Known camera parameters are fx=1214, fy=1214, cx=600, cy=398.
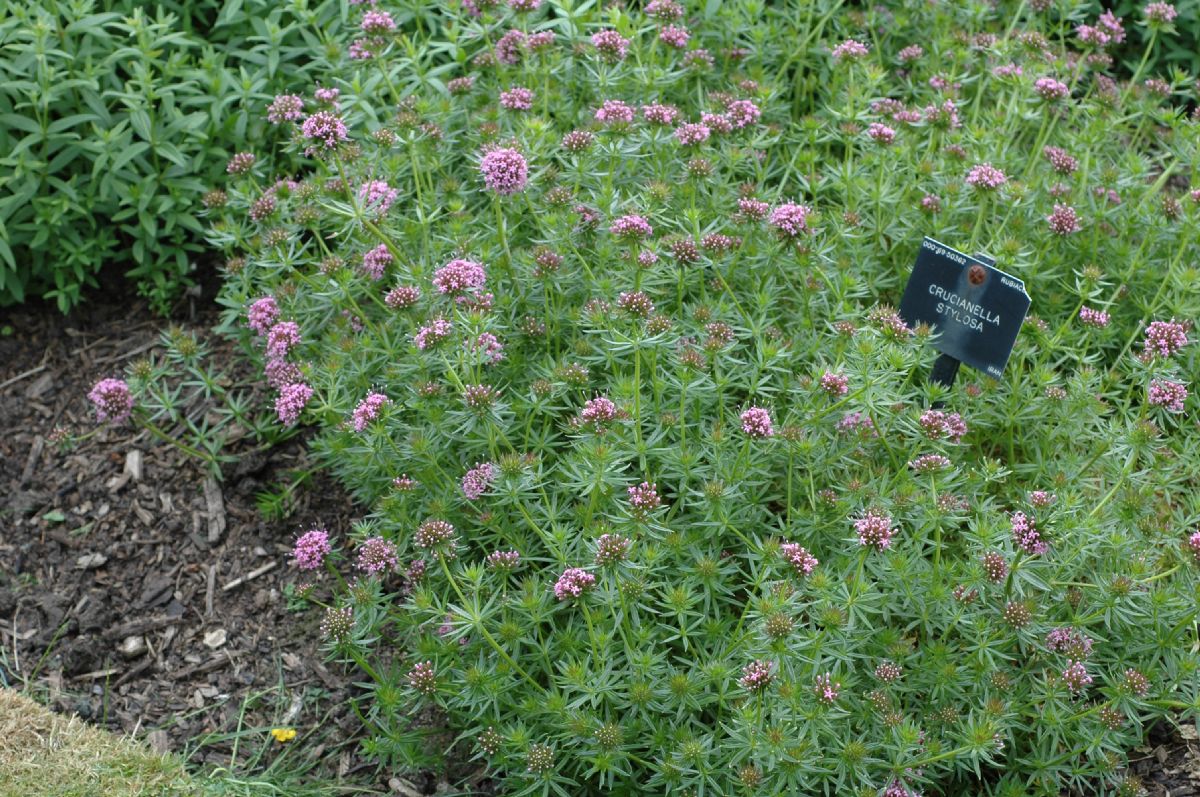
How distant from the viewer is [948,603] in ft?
13.3

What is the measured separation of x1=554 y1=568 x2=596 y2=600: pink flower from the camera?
3725 millimetres

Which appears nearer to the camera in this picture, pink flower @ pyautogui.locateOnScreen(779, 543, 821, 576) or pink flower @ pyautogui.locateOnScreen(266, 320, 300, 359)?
pink flower @ pyautogui.locateOnScreen(779, 543, 821, 576)

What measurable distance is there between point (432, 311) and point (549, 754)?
5.81 ft

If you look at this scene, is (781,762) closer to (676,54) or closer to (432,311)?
(432,311)

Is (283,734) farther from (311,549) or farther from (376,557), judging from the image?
(376,557)

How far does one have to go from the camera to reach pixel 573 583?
3727mm

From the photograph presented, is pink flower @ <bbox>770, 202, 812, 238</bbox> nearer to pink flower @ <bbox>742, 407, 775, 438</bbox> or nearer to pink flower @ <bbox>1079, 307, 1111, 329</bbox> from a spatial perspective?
pink flower @ <bbox>742, 407, 775, 438</bbox>

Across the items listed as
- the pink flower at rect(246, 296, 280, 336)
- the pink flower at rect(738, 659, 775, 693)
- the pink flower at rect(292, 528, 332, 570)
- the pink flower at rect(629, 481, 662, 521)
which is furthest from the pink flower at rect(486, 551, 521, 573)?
the pink flower at rect(246, 296, 280, 336)

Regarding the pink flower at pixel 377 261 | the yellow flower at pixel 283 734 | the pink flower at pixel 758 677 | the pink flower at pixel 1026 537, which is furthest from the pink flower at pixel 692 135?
the yellow flower at pixel 283 734

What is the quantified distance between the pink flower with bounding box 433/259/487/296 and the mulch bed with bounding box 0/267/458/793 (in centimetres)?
162

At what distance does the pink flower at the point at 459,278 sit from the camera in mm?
4234

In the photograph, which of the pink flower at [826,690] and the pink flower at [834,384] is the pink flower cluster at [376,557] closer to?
the pink flower at [826,690]

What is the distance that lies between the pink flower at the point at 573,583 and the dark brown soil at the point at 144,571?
1328mm

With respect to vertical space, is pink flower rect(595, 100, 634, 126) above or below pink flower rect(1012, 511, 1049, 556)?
above
